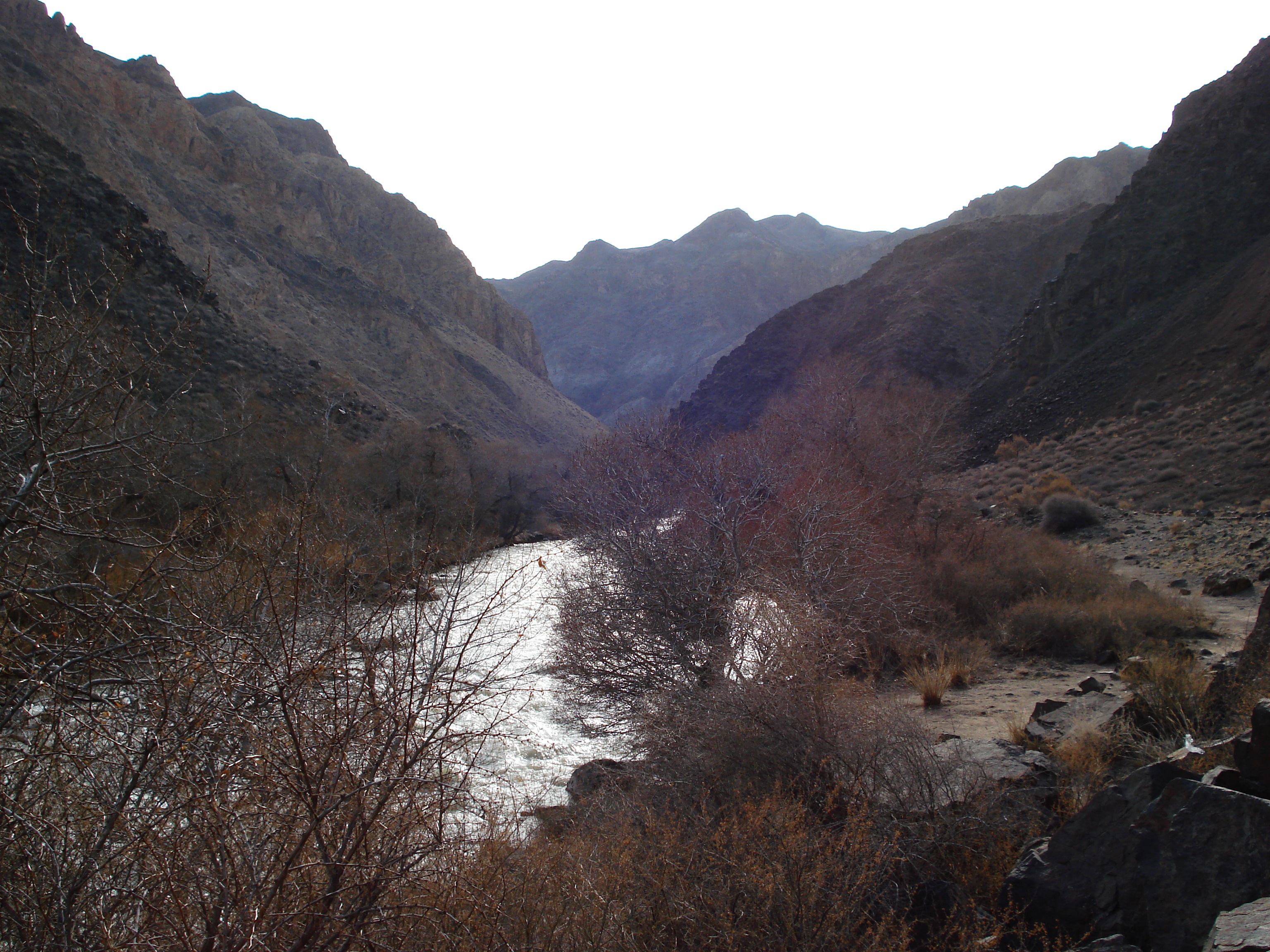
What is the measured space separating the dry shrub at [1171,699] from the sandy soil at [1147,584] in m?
1.28

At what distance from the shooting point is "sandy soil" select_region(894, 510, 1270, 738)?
343 inches

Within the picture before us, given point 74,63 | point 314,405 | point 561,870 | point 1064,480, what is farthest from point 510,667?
point 74,63

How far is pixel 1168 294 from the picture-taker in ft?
105

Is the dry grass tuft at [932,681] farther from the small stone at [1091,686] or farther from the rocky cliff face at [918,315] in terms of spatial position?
the rocky cliff face at [918,315]

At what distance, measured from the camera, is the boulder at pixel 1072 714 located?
262 inches

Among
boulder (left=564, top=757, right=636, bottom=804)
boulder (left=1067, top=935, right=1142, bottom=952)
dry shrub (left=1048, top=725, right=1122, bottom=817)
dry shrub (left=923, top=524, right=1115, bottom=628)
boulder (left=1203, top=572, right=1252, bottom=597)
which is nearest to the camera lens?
boulder (left=1067, top=935, right=1142, bottom=952)

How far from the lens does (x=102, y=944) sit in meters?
2.52

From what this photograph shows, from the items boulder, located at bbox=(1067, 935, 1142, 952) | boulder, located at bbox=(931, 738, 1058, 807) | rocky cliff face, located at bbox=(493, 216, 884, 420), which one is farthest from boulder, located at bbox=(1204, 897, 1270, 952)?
rocky cliff face, located at bbox=(493, 216, 884, 420)

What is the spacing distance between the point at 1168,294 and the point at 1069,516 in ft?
66.6

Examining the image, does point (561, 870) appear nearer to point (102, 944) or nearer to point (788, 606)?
point (102, 944)

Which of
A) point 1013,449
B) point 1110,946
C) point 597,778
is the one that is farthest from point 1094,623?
point 1013,449

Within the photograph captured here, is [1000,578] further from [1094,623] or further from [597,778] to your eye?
[597,778]

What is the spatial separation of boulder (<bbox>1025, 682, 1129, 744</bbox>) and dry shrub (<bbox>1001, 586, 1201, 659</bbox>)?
10.4 feet

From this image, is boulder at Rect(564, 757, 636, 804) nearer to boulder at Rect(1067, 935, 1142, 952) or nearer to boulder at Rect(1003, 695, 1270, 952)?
boulder at Rect(1003, 695, 1270, 952)
